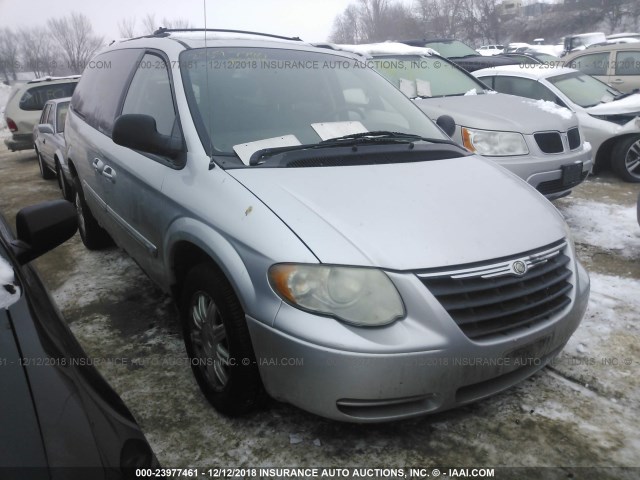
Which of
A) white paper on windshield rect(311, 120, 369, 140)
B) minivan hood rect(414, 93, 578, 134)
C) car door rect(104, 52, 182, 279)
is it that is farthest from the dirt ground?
minivan hood rect(414, 93, 578, 134)

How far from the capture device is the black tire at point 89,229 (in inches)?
177

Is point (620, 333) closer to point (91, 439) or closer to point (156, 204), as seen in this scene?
point (156, 204)

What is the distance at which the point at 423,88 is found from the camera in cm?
592

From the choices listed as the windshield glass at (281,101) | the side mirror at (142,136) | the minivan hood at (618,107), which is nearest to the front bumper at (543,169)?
the windshield glass at (281,101)

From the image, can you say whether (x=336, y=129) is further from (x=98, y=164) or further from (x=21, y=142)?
(x=21, y=142)

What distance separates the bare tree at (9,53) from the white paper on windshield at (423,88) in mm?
16963

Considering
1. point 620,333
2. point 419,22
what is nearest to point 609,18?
point 419,22

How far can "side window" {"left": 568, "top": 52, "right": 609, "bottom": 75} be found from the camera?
9.20 metres

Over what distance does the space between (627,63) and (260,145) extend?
9006mm

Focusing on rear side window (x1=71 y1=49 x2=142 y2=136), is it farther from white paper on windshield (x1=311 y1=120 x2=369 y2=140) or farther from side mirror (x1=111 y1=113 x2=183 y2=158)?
white paper on windshield (x1=311 y1=120 x2=369 y2=140)

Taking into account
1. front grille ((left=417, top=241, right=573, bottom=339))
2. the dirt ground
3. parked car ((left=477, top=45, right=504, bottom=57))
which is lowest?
the dirt ground

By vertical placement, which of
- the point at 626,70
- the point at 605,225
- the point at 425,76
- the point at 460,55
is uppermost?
the point at 460,55

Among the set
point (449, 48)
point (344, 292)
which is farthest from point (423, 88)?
point (449, 48)

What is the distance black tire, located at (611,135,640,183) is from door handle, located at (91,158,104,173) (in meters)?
5.88
